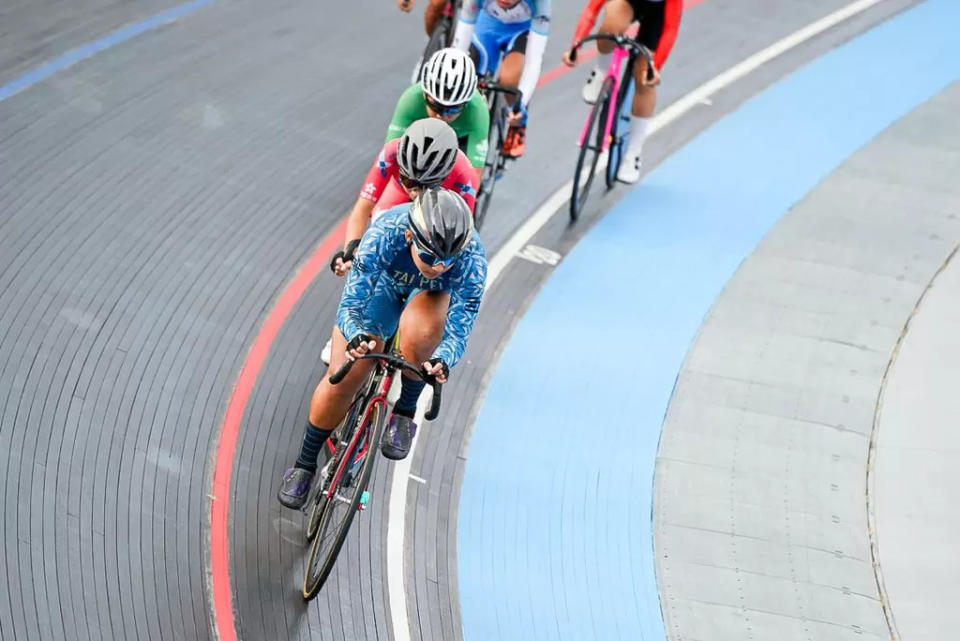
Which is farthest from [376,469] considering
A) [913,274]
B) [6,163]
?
[913,274]

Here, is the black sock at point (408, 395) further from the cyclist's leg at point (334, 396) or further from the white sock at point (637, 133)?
the white sock at point (637, 133)

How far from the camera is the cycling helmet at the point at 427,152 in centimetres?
539

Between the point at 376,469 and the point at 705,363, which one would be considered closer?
the point at 376,469

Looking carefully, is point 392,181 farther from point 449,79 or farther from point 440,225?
point 440,225

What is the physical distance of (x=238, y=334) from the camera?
684 centimetres

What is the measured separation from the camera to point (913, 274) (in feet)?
26.8

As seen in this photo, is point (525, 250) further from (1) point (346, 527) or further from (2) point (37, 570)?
(2) point (37, 570)

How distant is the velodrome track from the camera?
5.48 metres

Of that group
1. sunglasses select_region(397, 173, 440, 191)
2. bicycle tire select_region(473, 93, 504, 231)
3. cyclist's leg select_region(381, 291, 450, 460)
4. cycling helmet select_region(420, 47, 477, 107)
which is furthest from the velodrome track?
cycling helmet select_region(420, 47, 477, 107)

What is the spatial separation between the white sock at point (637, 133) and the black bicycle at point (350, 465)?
148 inches

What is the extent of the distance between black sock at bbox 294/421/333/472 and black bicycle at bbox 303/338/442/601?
0.07 m

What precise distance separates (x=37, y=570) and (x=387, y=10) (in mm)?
6571

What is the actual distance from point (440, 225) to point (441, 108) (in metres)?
1.69

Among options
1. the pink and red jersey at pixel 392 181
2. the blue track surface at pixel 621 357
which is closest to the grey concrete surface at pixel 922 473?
the blue track surface at pixel 621 357
